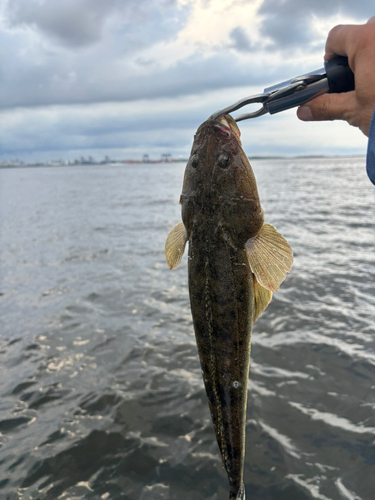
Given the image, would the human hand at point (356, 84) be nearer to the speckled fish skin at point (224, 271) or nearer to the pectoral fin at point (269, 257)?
the speckled fish skin at point (224, 271)

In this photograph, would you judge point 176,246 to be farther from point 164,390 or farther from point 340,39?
point 164,390

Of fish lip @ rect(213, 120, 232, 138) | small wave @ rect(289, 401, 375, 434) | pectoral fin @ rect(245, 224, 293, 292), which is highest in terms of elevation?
fish lip @ rect(213, 120, 232, 138)

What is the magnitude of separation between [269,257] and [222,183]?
0.64 meters

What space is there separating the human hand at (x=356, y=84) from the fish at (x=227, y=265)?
0.61 meters

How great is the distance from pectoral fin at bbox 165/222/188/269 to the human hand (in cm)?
123

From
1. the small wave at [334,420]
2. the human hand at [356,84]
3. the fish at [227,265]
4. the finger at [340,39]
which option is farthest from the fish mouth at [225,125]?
the small wave at [334,420]

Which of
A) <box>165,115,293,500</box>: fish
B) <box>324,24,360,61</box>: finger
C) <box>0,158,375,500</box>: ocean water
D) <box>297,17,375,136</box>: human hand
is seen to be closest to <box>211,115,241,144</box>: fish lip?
<box>165,115,293,500</box>: fish

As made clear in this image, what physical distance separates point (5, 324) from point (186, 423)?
5.84 m

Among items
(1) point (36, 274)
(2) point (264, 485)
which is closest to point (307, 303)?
(2) point (264, 485)

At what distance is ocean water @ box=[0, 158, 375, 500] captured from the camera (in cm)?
472

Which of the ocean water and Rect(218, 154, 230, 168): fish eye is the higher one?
Rect(218, 154, 230, 168): fish eye

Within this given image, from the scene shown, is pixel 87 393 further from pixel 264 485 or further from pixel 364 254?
pixel 364 254

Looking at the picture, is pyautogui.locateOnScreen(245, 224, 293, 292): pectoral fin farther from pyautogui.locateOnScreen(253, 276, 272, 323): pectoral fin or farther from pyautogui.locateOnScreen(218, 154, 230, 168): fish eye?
pyautogui.locateOnScreen(218, 154, 230, 168): fish eye

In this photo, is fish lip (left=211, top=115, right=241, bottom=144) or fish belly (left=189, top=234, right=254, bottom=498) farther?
fish lip (left=211, top=115, right=241, bottom=144)
